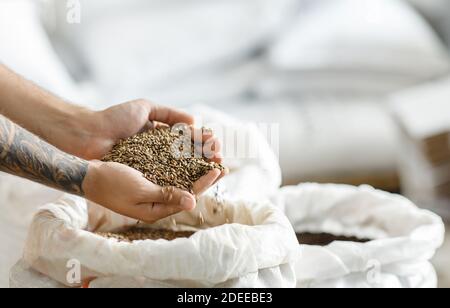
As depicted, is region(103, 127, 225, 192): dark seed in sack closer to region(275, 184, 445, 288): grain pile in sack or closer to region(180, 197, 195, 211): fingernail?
region(180, 197, 195, 211): fingernail

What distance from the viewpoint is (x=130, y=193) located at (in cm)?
69

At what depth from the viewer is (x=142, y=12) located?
1.47m

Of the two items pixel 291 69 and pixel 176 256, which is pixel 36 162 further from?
pixel 291 69

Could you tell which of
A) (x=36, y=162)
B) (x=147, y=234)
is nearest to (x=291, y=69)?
(x=147, y=234)

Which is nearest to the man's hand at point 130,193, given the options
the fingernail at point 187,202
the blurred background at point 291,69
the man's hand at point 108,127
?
the fingernail at point 187,202

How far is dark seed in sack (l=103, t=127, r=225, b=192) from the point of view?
73cm

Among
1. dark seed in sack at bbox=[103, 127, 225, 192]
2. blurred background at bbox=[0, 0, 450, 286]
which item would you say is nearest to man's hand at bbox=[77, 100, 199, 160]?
dark seed in sack at bbox=[103, 127, 225, 192]

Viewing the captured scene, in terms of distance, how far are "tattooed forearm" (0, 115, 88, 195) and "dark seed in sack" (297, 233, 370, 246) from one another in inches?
12.4

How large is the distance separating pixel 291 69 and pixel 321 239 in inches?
26.2

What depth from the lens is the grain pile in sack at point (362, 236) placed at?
758mm

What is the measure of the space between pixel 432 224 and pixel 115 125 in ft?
1.28

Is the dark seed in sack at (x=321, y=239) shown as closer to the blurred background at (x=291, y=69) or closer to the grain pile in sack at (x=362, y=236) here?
the grain pile in sack at (x=362, y=236)
